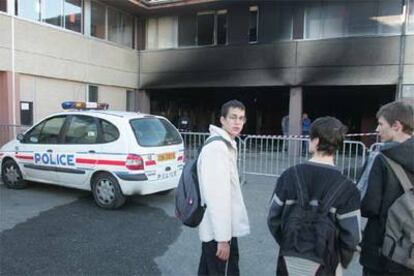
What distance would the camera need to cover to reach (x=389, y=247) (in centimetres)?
214

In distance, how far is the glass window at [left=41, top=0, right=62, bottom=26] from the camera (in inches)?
459

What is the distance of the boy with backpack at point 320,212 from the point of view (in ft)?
6.56

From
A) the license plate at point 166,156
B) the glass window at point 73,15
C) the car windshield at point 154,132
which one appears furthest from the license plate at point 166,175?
the glass window at point 73,15

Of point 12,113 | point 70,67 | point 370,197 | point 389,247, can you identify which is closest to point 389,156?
point 370,197

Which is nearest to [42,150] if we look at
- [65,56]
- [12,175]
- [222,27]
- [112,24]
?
[12,175]

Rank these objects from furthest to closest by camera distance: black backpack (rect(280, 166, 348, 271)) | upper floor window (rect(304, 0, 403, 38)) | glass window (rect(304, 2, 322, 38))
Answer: glass window (rect(304, 2, 322, 38)) < upper floor window (rect(304, 0, 403, 38)) < black backpack (rect(280, 166, 348, 271))

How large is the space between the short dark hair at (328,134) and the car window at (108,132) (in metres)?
4.27

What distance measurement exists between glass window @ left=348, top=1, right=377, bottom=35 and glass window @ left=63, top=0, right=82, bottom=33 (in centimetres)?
952

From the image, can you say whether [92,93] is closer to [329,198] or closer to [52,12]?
[52,12]

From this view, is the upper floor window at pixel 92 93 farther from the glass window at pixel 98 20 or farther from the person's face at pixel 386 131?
the person's face at pixel 386 131

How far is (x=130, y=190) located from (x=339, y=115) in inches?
618

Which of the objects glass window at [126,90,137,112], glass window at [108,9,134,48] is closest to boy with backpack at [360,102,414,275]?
glass window at [108,9,134,48]

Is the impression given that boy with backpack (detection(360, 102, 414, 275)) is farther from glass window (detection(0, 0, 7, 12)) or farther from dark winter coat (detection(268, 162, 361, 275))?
glass window (detection(0, 0, 7, 12))

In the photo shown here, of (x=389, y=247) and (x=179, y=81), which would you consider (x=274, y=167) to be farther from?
Result: (x=389, y=247)
